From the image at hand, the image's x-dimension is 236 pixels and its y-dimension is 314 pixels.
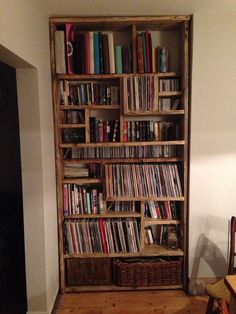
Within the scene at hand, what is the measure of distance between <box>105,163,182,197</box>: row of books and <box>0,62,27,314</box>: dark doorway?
892mm

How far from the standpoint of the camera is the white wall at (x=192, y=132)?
183cm

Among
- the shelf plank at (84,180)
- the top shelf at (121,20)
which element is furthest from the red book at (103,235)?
the top shelf at (121,20)

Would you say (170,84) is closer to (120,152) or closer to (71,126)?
(120,152)

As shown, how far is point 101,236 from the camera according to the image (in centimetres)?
232

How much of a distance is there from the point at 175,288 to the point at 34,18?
240cm

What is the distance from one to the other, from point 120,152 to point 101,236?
75 cm

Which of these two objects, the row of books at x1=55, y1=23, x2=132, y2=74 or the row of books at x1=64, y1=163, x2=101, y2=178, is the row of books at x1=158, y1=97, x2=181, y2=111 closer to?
the row of books at x1=55, y1=23, x2=132, y2=74

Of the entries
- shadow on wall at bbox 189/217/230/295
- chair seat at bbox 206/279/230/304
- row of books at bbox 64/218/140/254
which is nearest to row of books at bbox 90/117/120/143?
row of books at bbox 64/218/140/254

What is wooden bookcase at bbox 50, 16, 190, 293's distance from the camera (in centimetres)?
221

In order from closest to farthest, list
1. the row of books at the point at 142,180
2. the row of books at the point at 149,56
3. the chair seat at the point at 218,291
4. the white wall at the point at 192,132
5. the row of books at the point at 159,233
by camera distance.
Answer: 1. the chair seat at the point at 218,291
2. the white wall at the point at 192,132
3. the row of books at the point at 149,56
4. the row of books at the point at 142,180
5. the row of books at the point at 159,233

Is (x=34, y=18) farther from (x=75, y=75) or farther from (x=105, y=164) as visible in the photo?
(x=105, y=164)

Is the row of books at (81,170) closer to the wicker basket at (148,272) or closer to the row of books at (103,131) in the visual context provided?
the row of books at (103,131)

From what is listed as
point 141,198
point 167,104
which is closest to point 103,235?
point 141,198

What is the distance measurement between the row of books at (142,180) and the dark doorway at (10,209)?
0.89 metres
